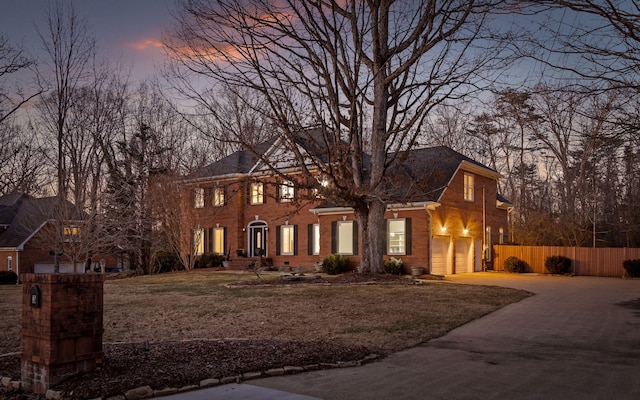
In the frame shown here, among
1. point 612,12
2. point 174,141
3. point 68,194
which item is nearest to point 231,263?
point 174,141

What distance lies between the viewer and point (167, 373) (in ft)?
22.0

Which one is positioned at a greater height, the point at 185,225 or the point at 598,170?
the point at 598,170

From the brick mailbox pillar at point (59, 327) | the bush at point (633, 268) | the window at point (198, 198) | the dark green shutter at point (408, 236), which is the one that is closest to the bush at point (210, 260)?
the window at point (198, 198)

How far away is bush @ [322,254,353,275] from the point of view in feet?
87.1

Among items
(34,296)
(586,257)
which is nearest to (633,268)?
(586,257)

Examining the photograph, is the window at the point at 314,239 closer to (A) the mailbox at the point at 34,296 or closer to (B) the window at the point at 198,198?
(B) the window at the point at 198,198

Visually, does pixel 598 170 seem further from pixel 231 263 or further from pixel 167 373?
pixel 167 373

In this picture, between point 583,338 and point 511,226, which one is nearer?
point 583,338

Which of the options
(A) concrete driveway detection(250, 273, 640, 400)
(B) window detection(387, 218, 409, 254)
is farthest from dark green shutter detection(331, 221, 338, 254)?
(A) concrete driveway detection(250, 273, 640, 400)

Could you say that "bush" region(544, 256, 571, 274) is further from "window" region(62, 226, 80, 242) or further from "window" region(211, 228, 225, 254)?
"window" region(62, 226, 80, 242)

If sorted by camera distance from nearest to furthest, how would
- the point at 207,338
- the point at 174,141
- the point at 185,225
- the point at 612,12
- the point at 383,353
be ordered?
the point at 612,12, the point at 383,353, the point at 207,338, the point at 185,225, the point at 174,141

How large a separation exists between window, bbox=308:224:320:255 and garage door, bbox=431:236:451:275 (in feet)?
22.0

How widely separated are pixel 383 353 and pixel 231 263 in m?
24.3

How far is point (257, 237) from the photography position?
34.0 m
